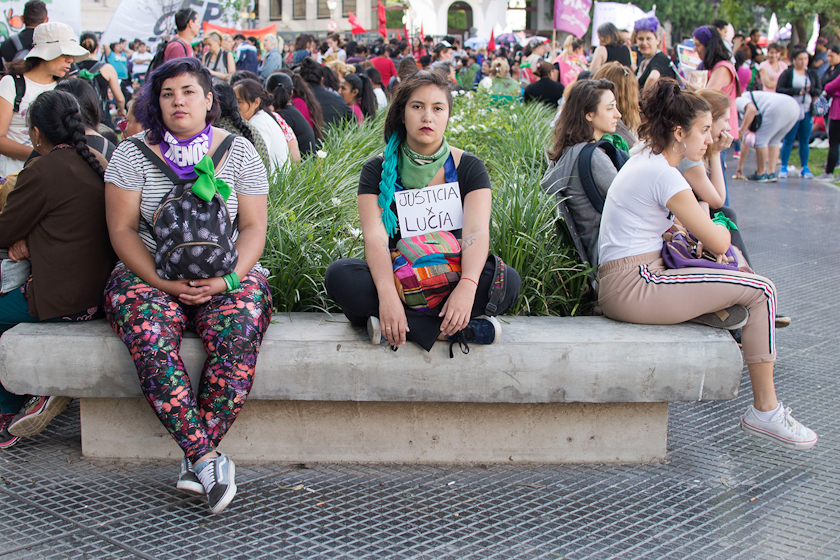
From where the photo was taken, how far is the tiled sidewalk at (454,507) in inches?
102

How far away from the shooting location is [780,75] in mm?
11844

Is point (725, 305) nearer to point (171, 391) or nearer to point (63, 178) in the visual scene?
point (171, 391)

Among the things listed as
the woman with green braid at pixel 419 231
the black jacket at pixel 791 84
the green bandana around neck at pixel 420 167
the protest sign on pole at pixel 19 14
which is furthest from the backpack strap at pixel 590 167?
the black jacket at pixel 791 84

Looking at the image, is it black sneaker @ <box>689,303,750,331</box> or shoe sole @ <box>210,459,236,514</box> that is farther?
black sneaker @ <box>689,303,750,331</box>

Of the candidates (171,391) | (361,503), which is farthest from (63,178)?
(361,503)

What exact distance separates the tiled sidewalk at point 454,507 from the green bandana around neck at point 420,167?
47.1 inches

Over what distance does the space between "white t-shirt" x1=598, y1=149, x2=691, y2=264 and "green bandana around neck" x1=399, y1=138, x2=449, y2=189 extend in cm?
85

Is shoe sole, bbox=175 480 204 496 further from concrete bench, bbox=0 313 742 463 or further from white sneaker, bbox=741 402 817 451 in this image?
white sneaker, bbox=741 402 817 451

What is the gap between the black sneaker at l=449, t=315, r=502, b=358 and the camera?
9.86 ft

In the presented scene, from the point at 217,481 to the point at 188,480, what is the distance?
13cm

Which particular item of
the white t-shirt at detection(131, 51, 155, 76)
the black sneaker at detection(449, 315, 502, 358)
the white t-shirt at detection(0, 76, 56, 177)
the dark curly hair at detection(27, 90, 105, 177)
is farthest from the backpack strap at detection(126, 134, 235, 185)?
the white t-shirt at detection(131, 51, 155, 76)

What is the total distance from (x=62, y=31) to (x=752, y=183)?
9360 mm

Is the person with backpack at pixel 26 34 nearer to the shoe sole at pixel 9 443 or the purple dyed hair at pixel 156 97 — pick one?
the purple dyed hair at pixel 156 97

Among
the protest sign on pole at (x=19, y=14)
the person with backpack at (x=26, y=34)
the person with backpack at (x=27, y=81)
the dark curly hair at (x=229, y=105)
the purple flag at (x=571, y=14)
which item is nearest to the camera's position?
the person with backpack at (x=27, y=81)
